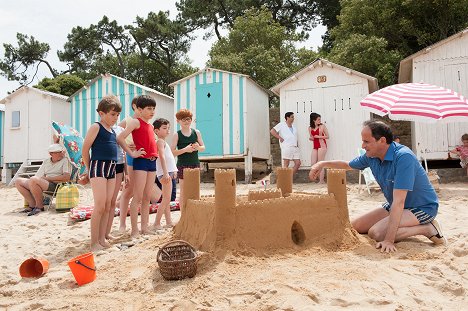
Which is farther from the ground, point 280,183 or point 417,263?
point 280,183

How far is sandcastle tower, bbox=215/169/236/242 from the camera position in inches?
135

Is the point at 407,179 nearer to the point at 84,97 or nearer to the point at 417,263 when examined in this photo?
the point at 417,263

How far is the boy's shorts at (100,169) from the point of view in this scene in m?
4.13

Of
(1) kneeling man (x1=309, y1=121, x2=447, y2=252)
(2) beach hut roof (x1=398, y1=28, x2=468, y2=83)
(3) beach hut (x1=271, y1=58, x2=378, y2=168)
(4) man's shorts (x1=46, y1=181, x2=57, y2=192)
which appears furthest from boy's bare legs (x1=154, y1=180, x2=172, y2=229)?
(2) beach hut roof (x1=398, y1=28, x2=468, y2=83)

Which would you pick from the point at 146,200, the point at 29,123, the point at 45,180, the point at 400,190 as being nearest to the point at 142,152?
the point at 146,200

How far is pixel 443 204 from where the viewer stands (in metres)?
6.23

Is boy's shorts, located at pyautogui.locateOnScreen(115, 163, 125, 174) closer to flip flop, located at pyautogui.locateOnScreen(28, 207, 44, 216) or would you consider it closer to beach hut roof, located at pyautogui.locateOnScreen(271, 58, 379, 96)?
flip flop, located at pyautogui.locateOnScreen(28, 207, 44, 216)

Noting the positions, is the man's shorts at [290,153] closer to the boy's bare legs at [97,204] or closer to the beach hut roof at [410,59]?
the beach hut roof at [410,59]

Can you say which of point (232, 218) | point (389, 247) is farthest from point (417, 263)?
point (232, 218)

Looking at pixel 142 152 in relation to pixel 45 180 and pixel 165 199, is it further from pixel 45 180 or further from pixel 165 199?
pixel 45 180

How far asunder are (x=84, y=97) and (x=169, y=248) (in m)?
11.6

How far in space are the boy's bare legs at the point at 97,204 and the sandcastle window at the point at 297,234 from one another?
1943mm

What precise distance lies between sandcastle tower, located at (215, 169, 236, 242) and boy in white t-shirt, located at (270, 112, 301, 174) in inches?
280

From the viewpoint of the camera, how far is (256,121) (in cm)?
1215
